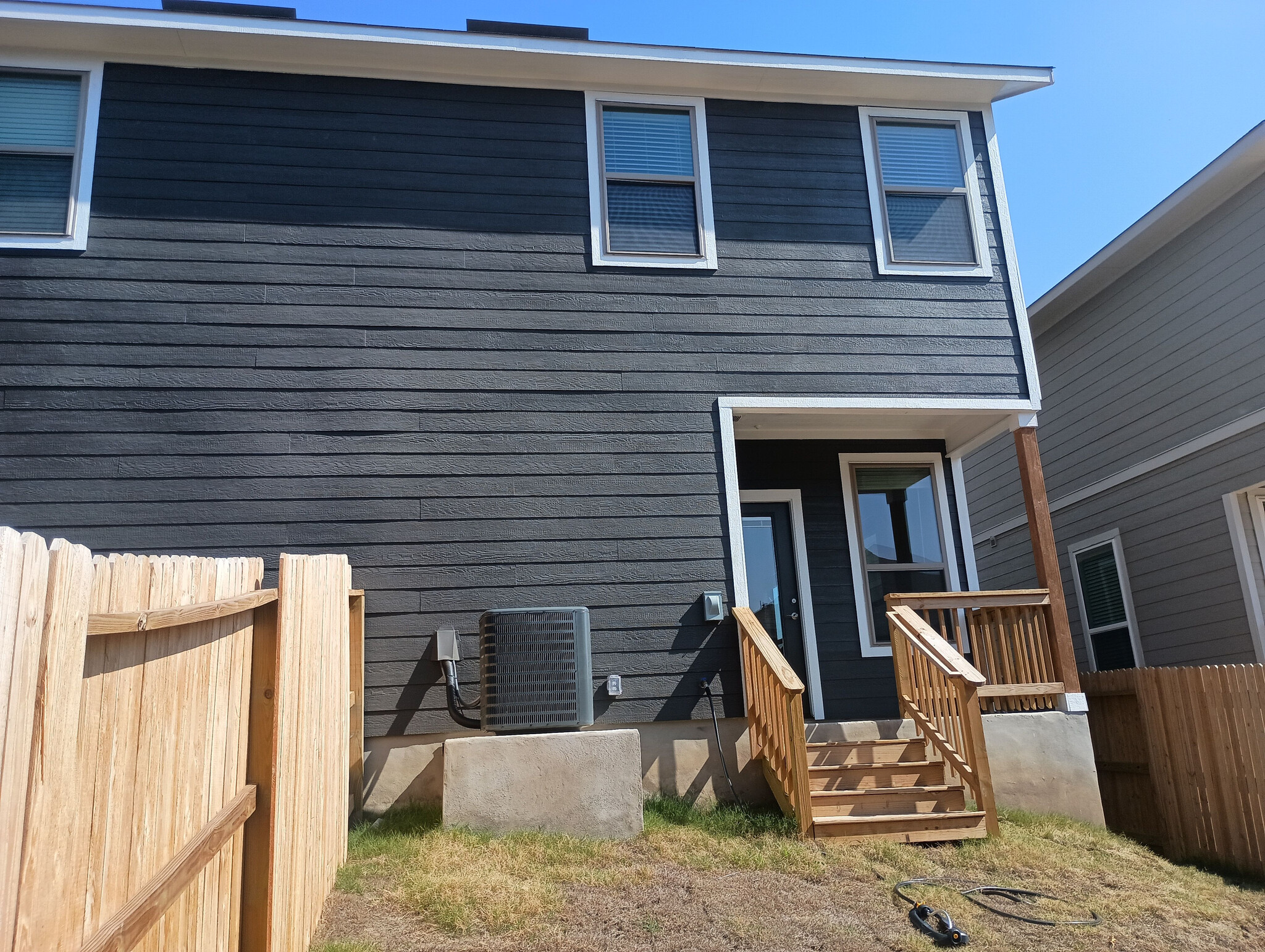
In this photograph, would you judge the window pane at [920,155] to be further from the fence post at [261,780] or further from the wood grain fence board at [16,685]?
the wood grain fence board at [16,685]

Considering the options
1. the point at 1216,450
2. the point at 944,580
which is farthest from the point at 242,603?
the point at 1216,450

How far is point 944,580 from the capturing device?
8289 millimetres

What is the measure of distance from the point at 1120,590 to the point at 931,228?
196 inches

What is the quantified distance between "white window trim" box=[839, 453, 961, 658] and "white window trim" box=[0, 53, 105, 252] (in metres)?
6.01

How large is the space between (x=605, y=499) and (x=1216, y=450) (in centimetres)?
610

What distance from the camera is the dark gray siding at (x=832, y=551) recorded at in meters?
8.00

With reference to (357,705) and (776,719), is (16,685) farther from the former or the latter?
(776,719)

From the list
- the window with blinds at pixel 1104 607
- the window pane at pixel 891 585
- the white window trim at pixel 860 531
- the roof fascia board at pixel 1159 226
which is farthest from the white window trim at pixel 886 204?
the window with blinds at pixel 1104 607

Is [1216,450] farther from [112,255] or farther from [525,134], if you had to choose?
[112,255]

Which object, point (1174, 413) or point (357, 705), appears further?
point (1174, 413)

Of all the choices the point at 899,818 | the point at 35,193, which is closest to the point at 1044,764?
the point at 899,818

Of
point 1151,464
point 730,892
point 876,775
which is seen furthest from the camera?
point 1151,464

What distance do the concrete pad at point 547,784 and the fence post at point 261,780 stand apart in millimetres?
2292

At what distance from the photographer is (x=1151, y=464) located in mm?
9945
